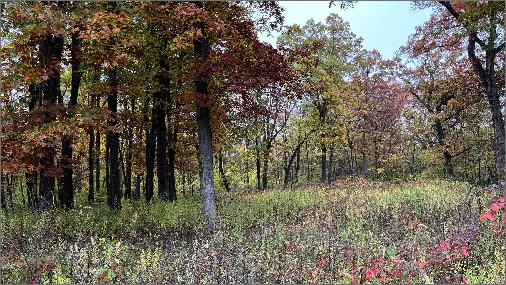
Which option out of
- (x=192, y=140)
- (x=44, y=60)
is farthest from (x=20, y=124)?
(x=192, y=140)

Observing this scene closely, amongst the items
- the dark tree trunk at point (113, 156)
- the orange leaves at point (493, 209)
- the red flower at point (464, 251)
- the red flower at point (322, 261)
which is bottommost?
the red flower at point (322, 261)

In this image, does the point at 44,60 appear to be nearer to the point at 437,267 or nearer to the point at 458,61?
the point at 437,267

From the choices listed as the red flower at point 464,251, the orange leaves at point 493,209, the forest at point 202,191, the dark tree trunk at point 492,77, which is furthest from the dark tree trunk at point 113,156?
the dark tree trunk at point 492,77

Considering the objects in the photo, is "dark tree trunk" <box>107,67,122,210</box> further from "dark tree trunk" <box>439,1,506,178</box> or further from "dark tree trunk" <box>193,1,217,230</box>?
"dark tree trunk" <box>439,1,506,178</box>

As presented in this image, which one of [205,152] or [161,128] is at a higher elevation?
[161,128]

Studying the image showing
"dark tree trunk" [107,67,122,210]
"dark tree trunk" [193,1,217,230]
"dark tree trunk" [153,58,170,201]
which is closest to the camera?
"dark tree trunk" [193,1,217,230]

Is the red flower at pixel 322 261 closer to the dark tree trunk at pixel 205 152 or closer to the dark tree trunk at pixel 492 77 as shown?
the dark tree trunk at pixel 205 152

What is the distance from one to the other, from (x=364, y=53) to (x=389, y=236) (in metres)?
31.1

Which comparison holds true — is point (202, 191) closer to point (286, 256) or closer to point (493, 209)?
point (286, 256)

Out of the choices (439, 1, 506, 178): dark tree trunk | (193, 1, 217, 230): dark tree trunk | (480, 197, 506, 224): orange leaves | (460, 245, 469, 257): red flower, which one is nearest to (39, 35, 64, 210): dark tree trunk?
(193, 1, 217, 230): dark tree trunk

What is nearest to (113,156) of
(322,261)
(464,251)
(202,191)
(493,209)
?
(202,191)

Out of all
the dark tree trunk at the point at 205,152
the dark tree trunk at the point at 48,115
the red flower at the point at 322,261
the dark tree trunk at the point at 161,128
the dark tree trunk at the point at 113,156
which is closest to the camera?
the red flower at the point at 322,261

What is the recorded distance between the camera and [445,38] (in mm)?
18391

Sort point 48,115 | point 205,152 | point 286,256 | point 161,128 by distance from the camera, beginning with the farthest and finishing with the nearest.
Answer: point 161,128
point 205,152
point 48,115
point 286,256
